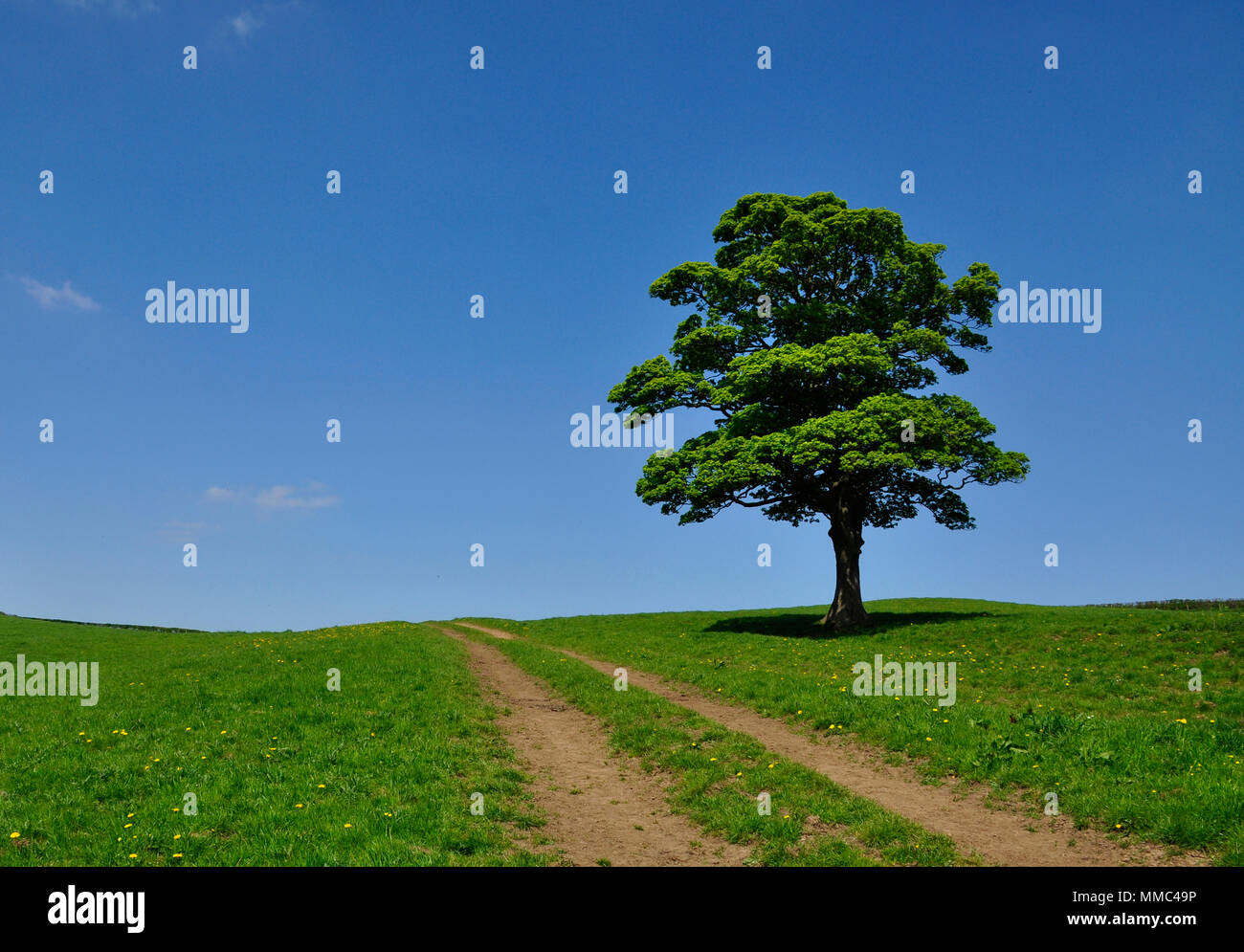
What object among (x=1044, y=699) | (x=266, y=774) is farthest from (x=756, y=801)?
(x=1044, y=699)

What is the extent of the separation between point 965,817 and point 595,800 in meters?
5.95

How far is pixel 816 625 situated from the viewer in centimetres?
3919

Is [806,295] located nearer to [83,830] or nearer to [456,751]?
[456,751]

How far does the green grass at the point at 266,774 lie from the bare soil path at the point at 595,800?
557 millimetres

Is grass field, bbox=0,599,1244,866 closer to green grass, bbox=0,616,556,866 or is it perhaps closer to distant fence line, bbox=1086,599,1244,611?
green grass, bbox=0,616,556,866

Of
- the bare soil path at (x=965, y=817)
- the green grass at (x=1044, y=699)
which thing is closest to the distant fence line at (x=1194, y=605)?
the green grass at (x=1044, y=699)

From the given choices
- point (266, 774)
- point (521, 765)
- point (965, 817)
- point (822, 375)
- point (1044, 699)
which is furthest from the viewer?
point (822, 375)

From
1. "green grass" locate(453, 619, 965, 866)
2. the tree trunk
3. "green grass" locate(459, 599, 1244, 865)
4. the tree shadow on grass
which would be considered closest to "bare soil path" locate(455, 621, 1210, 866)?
"green grass" locate(459, 599, 1244, 865)

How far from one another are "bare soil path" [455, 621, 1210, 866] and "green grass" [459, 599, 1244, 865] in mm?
329

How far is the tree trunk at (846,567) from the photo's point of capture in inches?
1459

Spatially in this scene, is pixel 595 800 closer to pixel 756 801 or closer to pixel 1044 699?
pixel 756 801

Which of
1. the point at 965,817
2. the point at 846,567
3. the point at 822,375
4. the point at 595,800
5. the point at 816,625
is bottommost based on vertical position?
the point at 816,625

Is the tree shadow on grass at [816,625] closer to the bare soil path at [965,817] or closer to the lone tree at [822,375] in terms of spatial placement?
the lone tree at [822,375]
